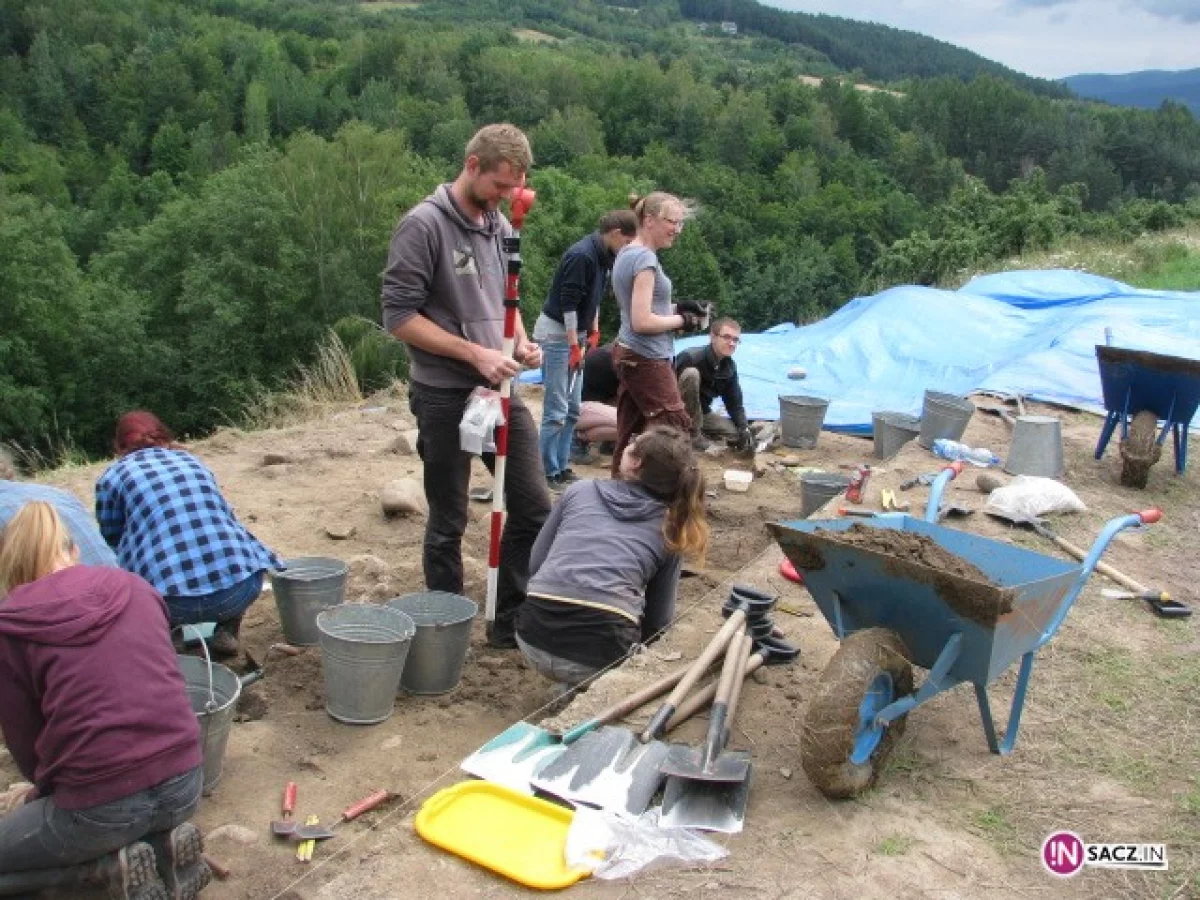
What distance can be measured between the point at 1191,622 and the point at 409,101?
2455 inches

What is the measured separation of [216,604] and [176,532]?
0.30m

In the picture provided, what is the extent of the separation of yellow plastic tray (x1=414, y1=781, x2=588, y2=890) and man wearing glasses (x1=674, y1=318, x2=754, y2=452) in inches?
179

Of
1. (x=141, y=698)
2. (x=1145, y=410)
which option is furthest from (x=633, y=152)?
(x=141, y=698)

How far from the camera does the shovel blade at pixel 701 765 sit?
3020mm

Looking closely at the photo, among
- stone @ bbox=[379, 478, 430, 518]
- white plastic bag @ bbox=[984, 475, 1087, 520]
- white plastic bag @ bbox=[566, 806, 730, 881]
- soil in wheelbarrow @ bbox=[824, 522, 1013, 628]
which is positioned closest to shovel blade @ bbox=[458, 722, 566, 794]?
white plastic bag @ bbox=[566, 806, 730, 881]

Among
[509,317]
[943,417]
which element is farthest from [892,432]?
[509,317]

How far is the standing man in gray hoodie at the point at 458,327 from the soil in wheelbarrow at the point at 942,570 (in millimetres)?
1482

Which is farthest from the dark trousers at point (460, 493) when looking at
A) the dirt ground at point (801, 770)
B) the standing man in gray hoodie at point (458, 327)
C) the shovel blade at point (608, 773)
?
the shovel blade at point (608, 773)

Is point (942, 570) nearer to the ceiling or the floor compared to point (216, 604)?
nearer to the ceiling

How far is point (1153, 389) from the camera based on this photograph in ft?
22.0

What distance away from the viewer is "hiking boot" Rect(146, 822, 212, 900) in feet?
8.99

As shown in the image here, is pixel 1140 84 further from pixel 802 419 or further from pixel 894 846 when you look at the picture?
pixel 894 846

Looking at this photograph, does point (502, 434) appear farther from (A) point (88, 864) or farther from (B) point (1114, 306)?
(B) point (1114, 306)

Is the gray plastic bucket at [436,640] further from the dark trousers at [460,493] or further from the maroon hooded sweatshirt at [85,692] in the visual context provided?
the maroon hooded sweatshirt at [85,692]
